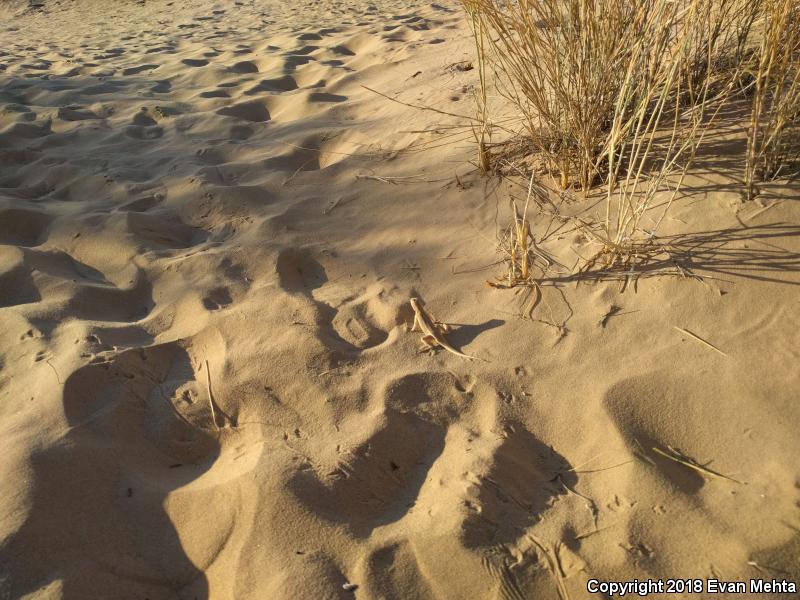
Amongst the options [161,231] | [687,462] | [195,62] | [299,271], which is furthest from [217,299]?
[195,62]

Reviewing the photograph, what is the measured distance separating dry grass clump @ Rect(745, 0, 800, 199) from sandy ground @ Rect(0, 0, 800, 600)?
4.1 inches

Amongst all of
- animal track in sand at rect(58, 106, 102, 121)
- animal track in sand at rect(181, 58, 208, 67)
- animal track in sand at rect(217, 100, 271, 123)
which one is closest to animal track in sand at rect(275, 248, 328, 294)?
animal track in sand at rect(217, 100, 271, 123)

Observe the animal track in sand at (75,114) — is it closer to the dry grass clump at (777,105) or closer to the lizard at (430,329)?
the lizard at (430,329)

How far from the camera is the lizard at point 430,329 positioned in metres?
1.73

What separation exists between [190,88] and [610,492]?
11.5 ft

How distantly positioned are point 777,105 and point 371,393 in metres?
1.37

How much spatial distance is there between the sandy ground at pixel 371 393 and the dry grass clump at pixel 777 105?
0.10 meters

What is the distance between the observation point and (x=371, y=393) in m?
1.62

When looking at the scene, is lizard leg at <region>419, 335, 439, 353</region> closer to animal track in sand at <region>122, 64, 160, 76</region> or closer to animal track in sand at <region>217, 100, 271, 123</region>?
animal track in sand at <region>217, 100, 271, 123</region>

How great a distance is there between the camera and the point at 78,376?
163 cm

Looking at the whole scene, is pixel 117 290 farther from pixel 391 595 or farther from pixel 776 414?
pixel 776 414

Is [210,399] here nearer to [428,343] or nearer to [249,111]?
[428,343]

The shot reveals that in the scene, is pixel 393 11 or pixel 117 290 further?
pixel 393 11

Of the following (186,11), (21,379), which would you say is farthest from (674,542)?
(186,11)
